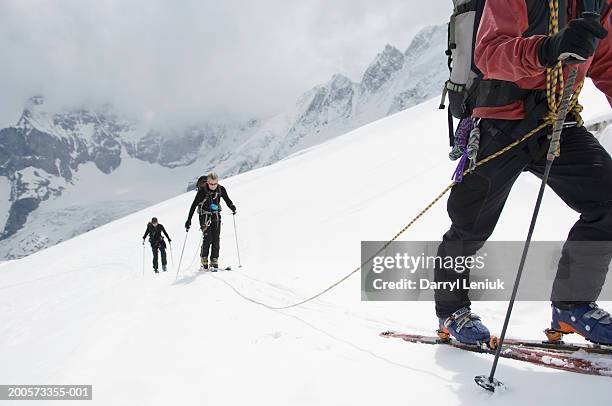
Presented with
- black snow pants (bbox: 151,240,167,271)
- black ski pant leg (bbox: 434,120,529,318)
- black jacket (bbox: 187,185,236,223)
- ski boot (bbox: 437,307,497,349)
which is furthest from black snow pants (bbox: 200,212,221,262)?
ski boot (bbox: 437,307,497,349)

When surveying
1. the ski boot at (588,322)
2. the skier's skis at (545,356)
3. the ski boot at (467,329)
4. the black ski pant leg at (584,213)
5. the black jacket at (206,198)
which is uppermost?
the black jacket at (206,198)

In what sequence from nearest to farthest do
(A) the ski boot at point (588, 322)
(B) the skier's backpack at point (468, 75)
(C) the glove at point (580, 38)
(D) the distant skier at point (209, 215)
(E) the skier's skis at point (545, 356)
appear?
(C) the glove at point (580, 38), (E) the skier's skis at point (545, 356), (A) the ski boot at point (588, 322), (B) the skier's backpack at point (468, 75), (D) the distant skier at point (209, 215)

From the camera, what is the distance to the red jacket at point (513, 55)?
88.7 inches

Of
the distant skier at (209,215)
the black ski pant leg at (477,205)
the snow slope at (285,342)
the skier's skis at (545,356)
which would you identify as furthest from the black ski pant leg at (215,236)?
the black ski pant leg at (477,205)

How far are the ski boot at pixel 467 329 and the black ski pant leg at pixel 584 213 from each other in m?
0.51

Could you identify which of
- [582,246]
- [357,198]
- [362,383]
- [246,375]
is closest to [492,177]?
[582,246]

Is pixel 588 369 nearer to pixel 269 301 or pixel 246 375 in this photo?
pixel 246 375

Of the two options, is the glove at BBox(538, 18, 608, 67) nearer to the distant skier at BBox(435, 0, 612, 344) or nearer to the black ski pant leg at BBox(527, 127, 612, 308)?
the distant skier at BBox(435, 0, 612, 344)

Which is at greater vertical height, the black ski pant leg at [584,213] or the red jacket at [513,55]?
the red jacket at [513,55]

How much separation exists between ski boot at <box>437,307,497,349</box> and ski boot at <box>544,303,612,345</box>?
460 millimetres

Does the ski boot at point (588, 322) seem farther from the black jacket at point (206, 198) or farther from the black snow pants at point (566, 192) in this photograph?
the black jacket at point (206, 198)

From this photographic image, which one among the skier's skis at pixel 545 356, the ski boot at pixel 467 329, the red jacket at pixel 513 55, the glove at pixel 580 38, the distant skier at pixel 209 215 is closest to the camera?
the glove at pixel 580 38

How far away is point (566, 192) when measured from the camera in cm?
272

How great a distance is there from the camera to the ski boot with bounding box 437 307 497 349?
2.94 m
